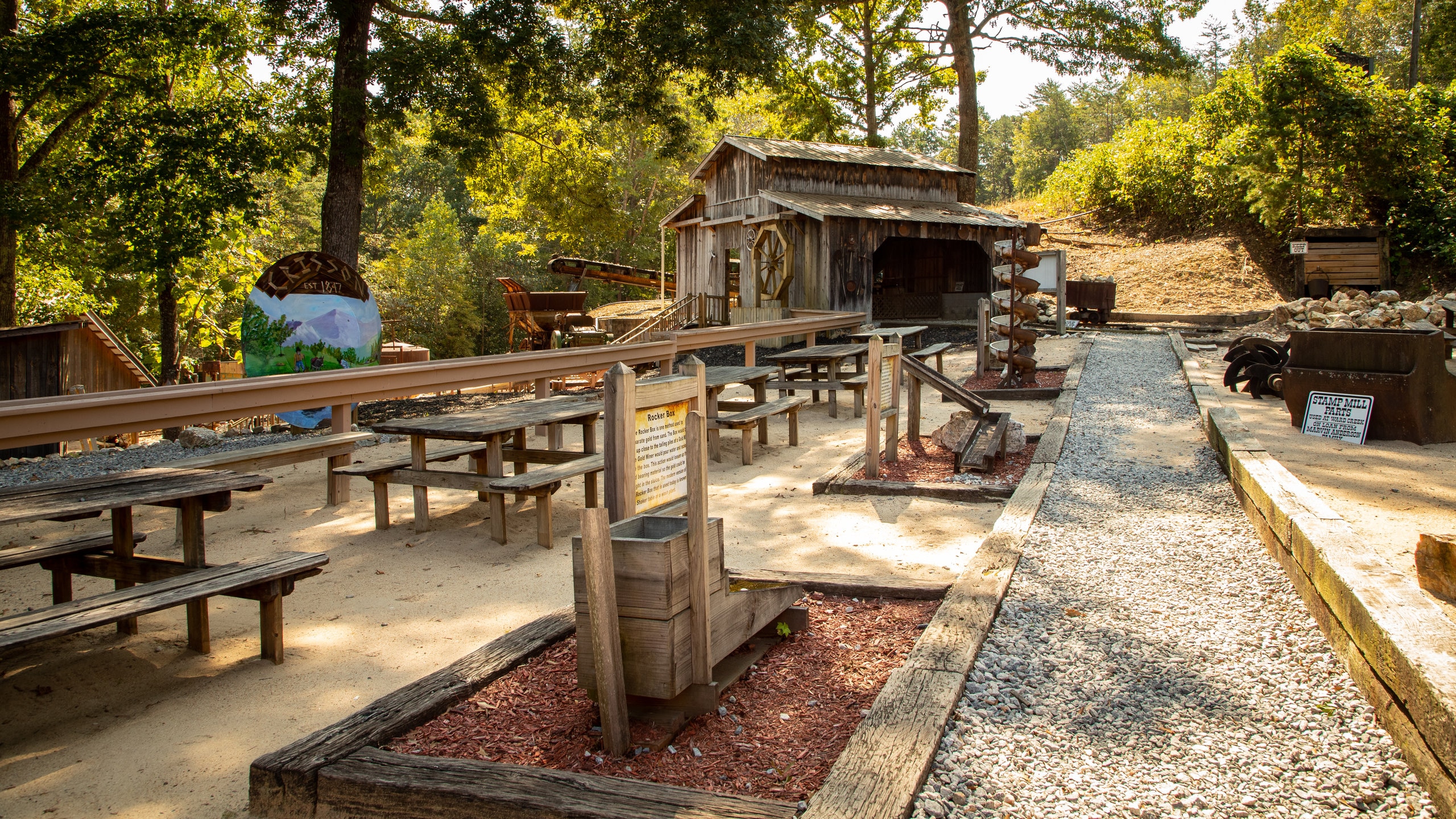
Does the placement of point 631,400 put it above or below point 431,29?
below

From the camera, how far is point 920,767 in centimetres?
237

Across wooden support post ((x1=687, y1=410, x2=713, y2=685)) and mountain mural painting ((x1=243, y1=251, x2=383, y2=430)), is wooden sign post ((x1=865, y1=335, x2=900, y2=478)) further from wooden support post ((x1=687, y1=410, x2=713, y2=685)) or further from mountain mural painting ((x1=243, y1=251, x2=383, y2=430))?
Result: mountain mural painting ((x1=243, y1=251, x2=383, y2=430))

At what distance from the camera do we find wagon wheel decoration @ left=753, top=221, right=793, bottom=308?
1814 centimetres

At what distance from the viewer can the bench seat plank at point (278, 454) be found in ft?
19.8

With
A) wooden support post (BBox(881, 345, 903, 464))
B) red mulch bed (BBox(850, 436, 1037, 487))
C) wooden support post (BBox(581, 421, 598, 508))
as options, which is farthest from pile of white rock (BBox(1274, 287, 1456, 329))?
wooden support post (BBox(581, 421, 598, 508))

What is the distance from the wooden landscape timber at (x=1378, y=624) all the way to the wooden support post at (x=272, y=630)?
13.1ft

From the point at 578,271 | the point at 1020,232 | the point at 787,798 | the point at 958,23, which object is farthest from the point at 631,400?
the point at 958,23

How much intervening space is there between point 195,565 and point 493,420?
7.13 ft

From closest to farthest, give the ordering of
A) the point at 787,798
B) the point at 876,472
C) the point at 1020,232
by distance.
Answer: the point at 787,798 < the point at 876,472 < the point at 1020,232

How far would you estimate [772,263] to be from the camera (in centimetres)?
1870

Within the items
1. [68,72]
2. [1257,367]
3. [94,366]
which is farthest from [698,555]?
[94,366]

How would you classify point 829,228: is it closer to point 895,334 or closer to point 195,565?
point 895,334

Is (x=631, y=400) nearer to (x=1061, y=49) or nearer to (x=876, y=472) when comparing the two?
(x=876, y=472)

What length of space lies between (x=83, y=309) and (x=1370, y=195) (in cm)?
3059
